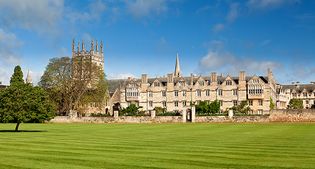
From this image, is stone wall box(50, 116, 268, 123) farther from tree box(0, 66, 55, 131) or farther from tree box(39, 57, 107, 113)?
tree box(0, 66, 55, 131)

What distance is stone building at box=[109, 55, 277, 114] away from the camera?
99125 mm

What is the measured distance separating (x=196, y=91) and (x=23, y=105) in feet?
207

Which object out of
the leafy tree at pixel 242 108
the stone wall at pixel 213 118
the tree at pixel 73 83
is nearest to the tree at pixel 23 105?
the stone wall at pixel 213 118

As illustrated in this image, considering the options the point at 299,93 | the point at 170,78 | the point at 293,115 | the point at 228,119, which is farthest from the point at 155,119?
the point at 299,93

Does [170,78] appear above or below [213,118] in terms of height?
above

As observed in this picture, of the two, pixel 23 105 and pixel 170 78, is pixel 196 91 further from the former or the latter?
pixel 23 105

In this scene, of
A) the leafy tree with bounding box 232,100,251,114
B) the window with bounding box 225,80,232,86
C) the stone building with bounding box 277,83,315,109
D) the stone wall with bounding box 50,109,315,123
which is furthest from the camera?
the stone building with bounding box 277,83,315,109

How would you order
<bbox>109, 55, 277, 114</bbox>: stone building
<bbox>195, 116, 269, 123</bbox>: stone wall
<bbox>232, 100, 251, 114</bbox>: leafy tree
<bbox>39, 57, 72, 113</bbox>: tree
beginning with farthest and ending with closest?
<bbox>109, 55, 277, 114</bbox>: stone building → <bbox>232, 100, 251, 114</bbox>: leafy tree → <bbox>39, 57, 72, 113</bbox>: tree → <bbox>195, 116, 269, 123</bbox>: stone wall

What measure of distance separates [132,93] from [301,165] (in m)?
94.3

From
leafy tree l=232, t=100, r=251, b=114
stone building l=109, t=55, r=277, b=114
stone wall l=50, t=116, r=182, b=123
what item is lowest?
stone wall l=50, t=116, r=182, b=123

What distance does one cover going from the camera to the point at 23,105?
46.5 meters

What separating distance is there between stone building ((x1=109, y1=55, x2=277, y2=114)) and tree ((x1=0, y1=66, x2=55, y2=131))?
53.9 metres

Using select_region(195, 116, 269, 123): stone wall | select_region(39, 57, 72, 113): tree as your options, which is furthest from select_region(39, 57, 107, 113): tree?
select_region(195, 116, 269, 123): stone wall

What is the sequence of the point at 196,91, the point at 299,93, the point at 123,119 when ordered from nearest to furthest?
the point at 123,119 < the point at 196,91 < the point at 299,93
